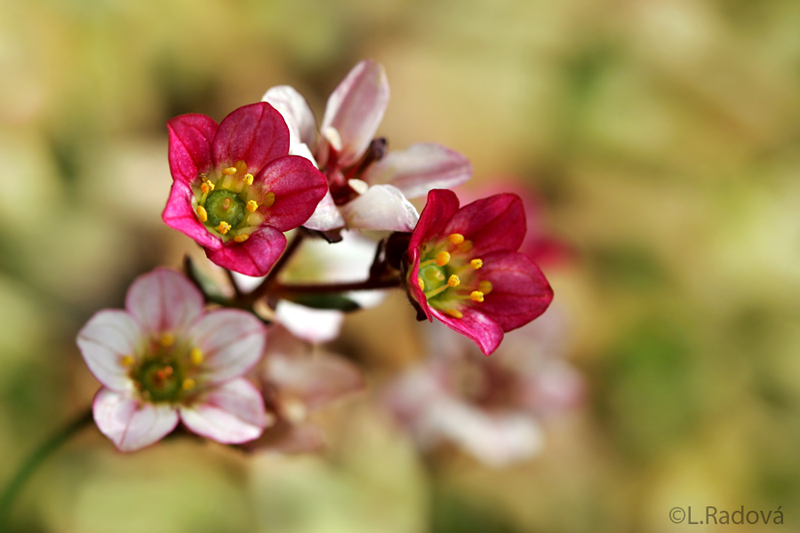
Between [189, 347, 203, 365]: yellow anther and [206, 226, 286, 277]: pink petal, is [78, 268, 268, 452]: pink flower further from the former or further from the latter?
[206, 226, 286, 277]: pink petal

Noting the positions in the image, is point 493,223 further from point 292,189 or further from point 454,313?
point 292,189

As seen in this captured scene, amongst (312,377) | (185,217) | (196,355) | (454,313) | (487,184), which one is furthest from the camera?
(487,184)

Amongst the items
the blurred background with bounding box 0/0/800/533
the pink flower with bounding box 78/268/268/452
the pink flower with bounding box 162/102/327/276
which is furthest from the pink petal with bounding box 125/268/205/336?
the blurred background with bounding box 0/0/800/533

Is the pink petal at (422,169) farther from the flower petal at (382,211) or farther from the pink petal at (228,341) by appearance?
the pink petal at (228,341)

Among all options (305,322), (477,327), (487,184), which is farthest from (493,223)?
(487,184)

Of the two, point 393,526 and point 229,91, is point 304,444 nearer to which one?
point 393,526

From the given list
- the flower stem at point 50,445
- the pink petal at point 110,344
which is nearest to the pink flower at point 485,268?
the pink petal at point 110,344
